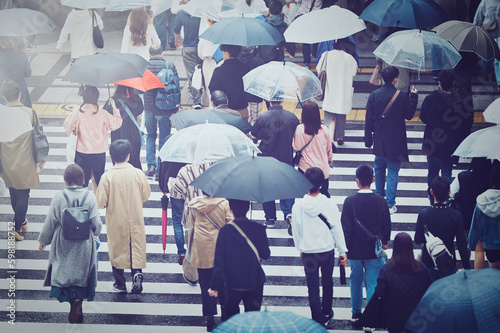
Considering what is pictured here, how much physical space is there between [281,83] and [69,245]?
3435 millimetres

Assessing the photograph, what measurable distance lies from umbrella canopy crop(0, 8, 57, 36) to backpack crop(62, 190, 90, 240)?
14.9 ft

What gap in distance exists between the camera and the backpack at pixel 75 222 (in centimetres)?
725

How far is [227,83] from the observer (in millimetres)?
10344

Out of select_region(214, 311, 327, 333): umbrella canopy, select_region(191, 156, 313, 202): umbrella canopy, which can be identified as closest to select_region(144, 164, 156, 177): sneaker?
select_region(191, 156, 313, 202): umbrella canopy

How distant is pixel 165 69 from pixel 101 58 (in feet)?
4.56

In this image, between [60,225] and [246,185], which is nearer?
[246,185]

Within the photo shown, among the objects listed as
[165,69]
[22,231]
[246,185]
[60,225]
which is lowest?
[22,231]

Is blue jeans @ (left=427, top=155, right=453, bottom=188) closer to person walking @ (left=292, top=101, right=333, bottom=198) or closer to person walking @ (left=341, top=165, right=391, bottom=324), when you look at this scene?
person walking @ (left=292, top=101, right=333, bottom=198)

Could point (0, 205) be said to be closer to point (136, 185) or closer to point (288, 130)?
point (136, 185)

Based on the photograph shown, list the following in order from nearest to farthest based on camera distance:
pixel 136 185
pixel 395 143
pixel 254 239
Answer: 1. pixel 254 239
2. pixel 136 185
3. pixel 395 143

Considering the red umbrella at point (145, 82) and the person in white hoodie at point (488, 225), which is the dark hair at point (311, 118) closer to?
the person in white hoodie at point (488, 225)

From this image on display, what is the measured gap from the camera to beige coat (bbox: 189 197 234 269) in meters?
7.02

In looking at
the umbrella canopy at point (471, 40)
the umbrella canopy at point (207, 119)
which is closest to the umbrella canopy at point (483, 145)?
the umbrella canopy at point (207, 119)

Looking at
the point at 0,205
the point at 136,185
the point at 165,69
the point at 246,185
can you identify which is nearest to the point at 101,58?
the point at 165,69
